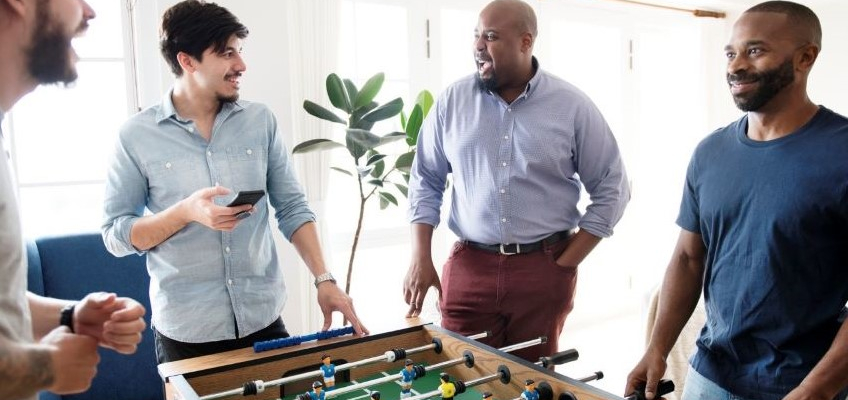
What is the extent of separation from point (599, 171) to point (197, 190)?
1311 mm

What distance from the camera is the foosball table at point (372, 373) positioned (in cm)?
145

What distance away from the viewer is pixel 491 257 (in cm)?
229

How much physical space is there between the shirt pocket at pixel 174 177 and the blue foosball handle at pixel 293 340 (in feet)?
1.66

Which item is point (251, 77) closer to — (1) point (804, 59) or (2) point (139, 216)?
(2) point (139, 216)

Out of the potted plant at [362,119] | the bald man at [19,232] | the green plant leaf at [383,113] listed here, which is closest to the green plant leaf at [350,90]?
the potted plant at [362,119]

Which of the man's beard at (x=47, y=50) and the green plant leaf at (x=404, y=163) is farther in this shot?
the green plant leaf at (x=404, y=163)

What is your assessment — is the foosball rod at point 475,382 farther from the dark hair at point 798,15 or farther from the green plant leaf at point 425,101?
the green plant leaf at point 425,101

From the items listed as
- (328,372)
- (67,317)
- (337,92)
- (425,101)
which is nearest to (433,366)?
(328,372)

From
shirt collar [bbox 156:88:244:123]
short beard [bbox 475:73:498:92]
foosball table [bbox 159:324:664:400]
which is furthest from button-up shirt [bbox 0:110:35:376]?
short beard [bbox 475:73:498:92]

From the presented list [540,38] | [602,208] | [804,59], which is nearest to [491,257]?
[602,208]

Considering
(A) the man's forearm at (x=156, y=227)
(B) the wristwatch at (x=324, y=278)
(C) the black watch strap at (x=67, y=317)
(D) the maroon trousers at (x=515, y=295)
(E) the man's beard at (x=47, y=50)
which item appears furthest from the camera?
(D) the maroon trousers at (x=515, y=295)

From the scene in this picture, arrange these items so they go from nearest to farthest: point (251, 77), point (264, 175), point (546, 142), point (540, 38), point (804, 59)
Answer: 1. point (804, 59)
2. point (264, 175)
3. point (546, 142)
4. point (251, 77)
5. point (540, 38)

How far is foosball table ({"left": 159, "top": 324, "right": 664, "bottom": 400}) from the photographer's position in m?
1.45

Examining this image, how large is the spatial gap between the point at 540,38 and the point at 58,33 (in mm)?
4097
